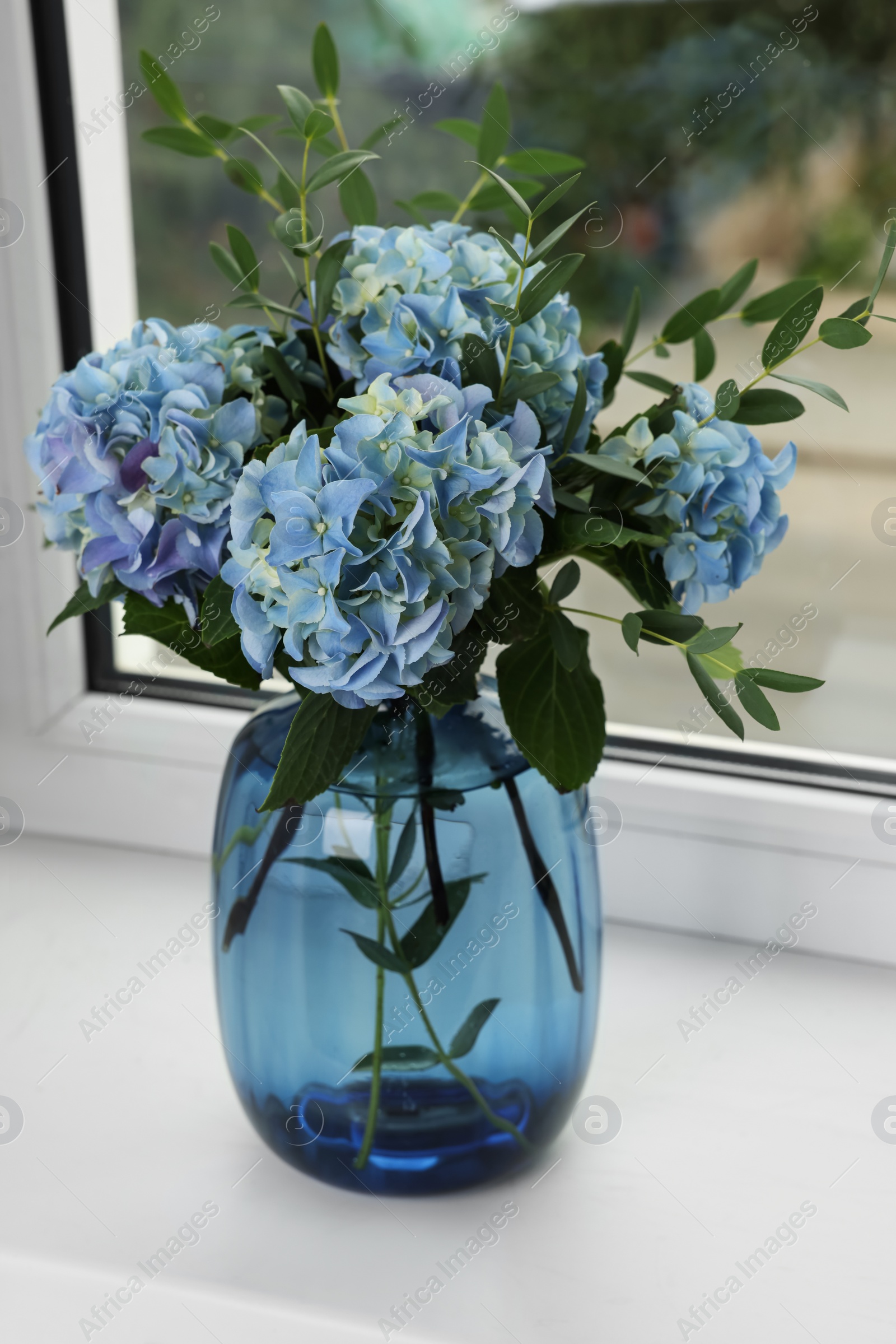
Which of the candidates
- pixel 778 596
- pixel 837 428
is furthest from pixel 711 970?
pixel 837 428

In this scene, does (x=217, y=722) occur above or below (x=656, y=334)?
below

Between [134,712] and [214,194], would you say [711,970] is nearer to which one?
[134,712]

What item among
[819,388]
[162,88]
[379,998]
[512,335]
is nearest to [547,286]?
[512,335]

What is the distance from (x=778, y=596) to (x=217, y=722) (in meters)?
0.44

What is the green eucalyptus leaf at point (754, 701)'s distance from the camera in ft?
1.55

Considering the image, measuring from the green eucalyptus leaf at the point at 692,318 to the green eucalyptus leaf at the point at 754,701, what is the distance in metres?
0.22

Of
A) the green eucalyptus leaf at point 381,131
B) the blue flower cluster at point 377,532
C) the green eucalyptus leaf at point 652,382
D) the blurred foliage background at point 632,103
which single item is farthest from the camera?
the blurred foliage background at point 632,103

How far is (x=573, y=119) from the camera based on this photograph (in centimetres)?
85

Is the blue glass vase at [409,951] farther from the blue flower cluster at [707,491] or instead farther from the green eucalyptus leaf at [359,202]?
the green eucalyptus leaf at [359,202]

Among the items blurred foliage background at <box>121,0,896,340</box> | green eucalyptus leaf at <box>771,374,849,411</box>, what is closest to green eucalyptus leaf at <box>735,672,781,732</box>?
green eucalyptus leaf at <box>771,374,849,411</box>

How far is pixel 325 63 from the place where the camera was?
580mm

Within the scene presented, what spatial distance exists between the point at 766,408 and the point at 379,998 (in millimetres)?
333

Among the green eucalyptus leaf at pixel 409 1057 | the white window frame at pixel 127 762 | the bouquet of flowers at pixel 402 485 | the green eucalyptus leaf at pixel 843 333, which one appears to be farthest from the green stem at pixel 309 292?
the white window frame at pixel 127 762

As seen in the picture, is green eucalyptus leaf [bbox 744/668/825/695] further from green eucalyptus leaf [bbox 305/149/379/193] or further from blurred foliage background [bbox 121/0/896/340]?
blurred foliage background [bbox 121/0/896/340]
